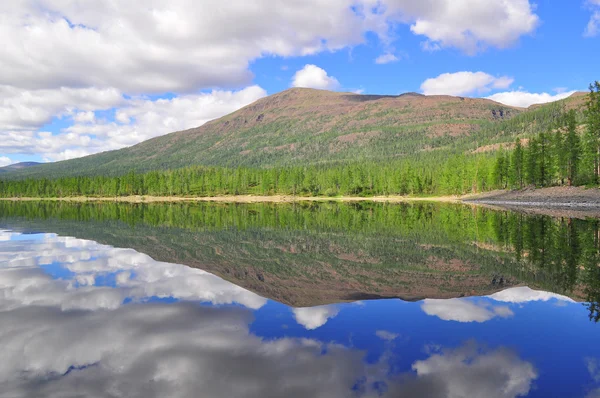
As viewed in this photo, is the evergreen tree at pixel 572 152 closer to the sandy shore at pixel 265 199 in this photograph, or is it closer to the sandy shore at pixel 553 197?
the sandy shore at pixel 553 197

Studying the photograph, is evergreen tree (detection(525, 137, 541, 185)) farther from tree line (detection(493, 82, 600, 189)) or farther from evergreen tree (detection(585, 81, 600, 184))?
evergreen tree (detection(585, 81, 600, 184))

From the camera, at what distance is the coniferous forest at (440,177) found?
76.6m

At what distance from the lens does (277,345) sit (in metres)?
9.58

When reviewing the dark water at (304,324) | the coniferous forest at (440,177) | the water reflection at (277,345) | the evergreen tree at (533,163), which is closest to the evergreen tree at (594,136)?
the coniferous forest at (440,177)

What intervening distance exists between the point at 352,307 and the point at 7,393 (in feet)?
29.8

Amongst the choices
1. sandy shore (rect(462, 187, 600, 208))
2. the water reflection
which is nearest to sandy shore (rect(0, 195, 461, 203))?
sandy shore (rect(462, 187, 600, 208))

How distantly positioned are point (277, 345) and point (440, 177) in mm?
149340

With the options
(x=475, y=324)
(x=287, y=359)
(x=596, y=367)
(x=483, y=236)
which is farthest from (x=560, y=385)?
(x=483, y=236)

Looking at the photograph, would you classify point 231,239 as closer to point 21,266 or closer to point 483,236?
point 21,266

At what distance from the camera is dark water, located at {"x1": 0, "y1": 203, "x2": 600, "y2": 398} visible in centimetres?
770

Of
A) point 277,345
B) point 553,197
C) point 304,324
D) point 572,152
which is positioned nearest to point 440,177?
point 572,152

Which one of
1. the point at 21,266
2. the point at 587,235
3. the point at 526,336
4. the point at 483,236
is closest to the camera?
the point at 526,336

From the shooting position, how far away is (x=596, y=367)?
8.27 m

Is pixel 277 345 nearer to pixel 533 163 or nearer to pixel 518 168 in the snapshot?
pixel 533 163
